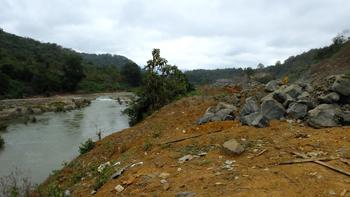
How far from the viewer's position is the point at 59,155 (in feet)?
58.3

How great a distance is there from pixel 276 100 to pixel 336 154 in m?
3.37

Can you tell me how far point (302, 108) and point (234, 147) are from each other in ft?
8.30

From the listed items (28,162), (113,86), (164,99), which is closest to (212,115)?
(164,99)

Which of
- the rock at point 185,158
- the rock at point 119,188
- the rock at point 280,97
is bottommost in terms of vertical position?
the rock at point 119,188

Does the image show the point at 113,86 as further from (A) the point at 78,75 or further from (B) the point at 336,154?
(B) the point at 336,154

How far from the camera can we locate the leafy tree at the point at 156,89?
1841 centimetres

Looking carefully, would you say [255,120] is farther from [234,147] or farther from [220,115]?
[234,147]

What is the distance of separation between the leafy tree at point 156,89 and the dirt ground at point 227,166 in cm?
778

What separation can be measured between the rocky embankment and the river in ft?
→ 24.9

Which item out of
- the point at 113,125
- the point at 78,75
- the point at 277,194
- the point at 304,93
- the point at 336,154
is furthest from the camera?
the point at 78,75

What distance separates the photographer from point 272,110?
30.5ft

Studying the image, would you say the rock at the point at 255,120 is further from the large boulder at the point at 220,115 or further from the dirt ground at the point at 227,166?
the large boulder at the point at 220,115

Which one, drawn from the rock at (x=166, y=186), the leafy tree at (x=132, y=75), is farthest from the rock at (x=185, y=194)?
the leafy tree at (x=132, y=75)

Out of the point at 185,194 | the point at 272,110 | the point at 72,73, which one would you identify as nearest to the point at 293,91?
the point at 272,110
